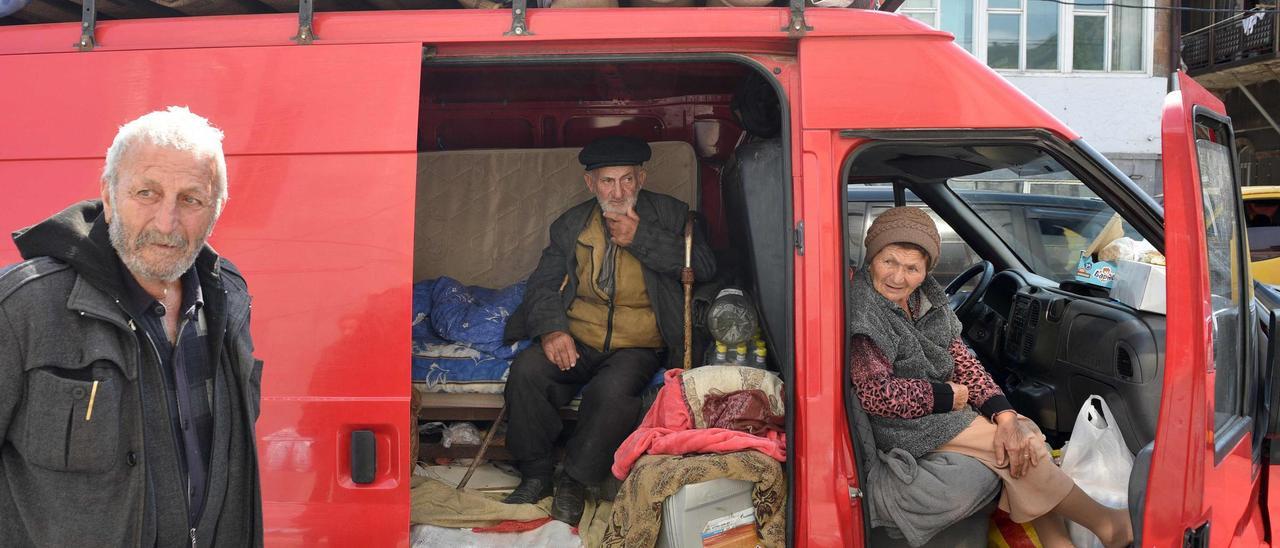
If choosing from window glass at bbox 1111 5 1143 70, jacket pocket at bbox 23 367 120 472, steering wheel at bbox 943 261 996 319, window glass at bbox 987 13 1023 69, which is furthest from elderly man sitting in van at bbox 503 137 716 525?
window glass at bbox 1111 5 1143 70

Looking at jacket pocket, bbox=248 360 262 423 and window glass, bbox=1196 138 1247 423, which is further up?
window glass, bbox=1196 138 1247 423

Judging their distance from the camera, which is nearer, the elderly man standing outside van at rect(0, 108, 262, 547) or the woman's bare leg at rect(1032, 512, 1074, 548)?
the elderly man standing outside van at rect(0, 108, 262, 547)

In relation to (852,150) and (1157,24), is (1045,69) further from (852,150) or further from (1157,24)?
(852,150)

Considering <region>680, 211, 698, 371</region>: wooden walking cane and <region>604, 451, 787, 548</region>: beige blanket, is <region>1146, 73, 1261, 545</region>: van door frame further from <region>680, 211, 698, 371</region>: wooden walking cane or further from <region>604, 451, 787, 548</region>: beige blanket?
<region>680, 211, 698, 371</region>: wooden walking cane

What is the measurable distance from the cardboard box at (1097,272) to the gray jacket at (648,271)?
57.1 inches

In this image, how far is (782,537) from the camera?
106 inches

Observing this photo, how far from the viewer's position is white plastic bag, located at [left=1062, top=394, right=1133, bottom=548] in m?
2.88

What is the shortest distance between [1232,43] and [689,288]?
1589 centimetres

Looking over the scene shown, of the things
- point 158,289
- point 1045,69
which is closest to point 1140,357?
point 158,289

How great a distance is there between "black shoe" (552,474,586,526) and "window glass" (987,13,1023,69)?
42.7ft

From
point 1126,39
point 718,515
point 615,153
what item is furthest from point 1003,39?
point 718,515

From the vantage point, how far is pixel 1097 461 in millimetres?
2926

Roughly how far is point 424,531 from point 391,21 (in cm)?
162

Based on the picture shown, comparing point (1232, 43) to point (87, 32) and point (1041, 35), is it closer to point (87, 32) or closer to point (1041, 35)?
point (1041, 35)
